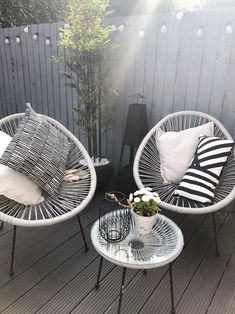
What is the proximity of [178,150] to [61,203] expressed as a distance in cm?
88

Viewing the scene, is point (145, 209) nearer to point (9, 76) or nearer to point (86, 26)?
point (86, 26)

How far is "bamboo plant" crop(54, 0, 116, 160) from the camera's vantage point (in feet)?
6.31

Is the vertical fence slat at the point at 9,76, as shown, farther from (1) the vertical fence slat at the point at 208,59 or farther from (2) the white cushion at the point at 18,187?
(1) the vertical fence slat at the point at 208,59

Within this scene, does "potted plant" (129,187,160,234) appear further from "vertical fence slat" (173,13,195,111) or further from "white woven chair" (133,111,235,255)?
"vertical fence slat" (173,13,195,111)

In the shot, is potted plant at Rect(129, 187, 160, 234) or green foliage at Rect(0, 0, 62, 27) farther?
green foliage at Rect(0, 0, 62, 27)

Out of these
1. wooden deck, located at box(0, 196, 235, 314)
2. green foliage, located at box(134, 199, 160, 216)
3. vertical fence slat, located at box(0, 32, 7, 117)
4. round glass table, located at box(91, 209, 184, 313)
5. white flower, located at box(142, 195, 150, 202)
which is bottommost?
wooden deck, located at box(0, 196, 235, 314)

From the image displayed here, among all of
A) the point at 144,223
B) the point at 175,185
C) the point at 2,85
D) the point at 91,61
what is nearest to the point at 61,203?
the point at 144,223

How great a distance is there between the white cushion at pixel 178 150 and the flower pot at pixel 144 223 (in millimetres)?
656

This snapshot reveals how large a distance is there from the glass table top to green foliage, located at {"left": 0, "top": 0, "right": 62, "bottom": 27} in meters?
3.21

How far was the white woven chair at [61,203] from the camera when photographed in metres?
1.42

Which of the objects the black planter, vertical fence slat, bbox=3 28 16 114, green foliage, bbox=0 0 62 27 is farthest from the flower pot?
green foliage, bbox=0 0 62 27

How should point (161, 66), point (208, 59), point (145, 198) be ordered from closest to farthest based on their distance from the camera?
1. point (145, 198)
2. point (208, 59)
3. point (161, 66)

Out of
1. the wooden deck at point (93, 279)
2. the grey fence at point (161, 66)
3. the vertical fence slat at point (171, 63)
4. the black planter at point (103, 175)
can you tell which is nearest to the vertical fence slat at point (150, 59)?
the grey fence at point (161, 66)

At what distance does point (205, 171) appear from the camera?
171cm
